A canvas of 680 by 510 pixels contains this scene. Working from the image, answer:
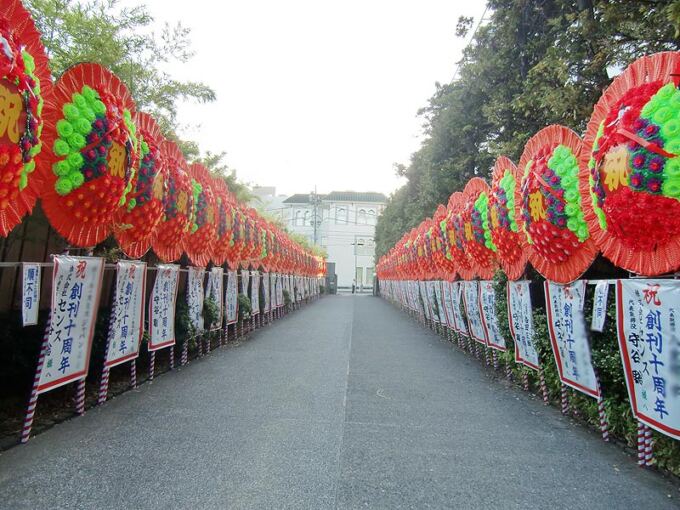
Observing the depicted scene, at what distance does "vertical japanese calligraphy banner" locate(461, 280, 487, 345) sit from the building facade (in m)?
38.8

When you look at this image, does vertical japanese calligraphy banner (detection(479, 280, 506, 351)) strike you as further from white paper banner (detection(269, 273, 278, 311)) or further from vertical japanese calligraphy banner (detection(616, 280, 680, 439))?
white paper banner (detection(269, 273, 278, 311))

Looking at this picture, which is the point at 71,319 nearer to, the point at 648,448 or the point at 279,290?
the point at 648,448

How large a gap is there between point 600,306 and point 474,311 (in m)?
3.97

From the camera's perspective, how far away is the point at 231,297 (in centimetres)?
1023

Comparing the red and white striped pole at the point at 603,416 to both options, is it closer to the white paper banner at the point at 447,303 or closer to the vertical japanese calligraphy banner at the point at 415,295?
the white paper banner at the point at 447,303

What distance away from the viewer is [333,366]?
7.73 m

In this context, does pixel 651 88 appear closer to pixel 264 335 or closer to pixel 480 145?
pixel 480 145

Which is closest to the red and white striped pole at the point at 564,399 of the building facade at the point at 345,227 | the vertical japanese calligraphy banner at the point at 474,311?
the vertical japanese calligraphy banner at the point at 474,311

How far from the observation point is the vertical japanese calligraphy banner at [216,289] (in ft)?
28.8

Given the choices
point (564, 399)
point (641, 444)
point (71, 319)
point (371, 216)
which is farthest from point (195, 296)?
point (371, 216)

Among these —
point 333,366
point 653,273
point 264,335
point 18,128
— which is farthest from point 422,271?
point 18,128

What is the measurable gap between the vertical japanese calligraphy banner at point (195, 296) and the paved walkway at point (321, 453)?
4.44ft

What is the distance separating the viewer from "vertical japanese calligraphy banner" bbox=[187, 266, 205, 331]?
25.3 ft

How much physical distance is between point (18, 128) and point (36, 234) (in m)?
2.58
